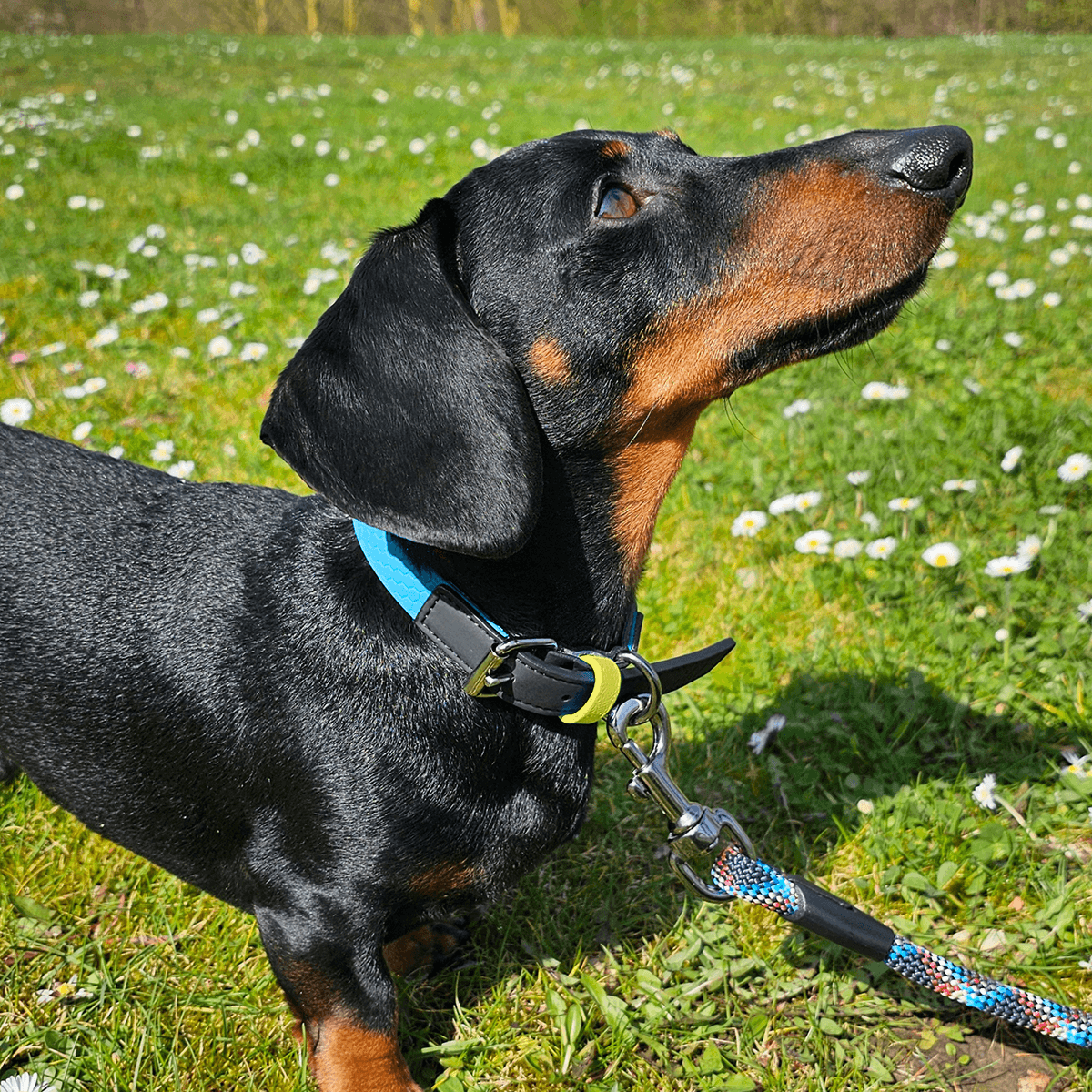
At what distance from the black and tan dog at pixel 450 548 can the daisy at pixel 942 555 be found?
173 cm

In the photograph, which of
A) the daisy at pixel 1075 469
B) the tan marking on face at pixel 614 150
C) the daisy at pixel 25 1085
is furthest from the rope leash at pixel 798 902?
the daisy at pixel 1075 469

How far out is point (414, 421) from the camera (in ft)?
5.94

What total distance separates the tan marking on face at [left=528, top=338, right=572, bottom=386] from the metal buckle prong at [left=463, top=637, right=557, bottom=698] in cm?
55

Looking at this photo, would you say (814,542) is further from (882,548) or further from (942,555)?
(942,555)

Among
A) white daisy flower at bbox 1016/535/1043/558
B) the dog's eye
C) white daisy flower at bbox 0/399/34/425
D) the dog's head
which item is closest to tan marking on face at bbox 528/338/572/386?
the dog's head

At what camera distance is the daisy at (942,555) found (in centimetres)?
348

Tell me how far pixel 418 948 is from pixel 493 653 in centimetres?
126

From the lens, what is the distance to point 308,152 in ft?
34.9

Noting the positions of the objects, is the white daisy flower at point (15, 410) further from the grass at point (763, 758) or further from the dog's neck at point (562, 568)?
the dog's neck at point (562, 568)

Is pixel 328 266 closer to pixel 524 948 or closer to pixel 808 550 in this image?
pixel 808 550

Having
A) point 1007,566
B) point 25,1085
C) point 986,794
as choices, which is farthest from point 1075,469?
point 25,1085

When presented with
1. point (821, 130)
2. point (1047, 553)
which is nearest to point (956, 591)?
point (1047, 553)

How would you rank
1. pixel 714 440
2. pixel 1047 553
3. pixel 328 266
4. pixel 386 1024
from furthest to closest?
pixel 328 266 → pixel 714 440 → pixel 1047 553 → pixel 386 1024

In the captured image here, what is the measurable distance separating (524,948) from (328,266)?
5.68 m
